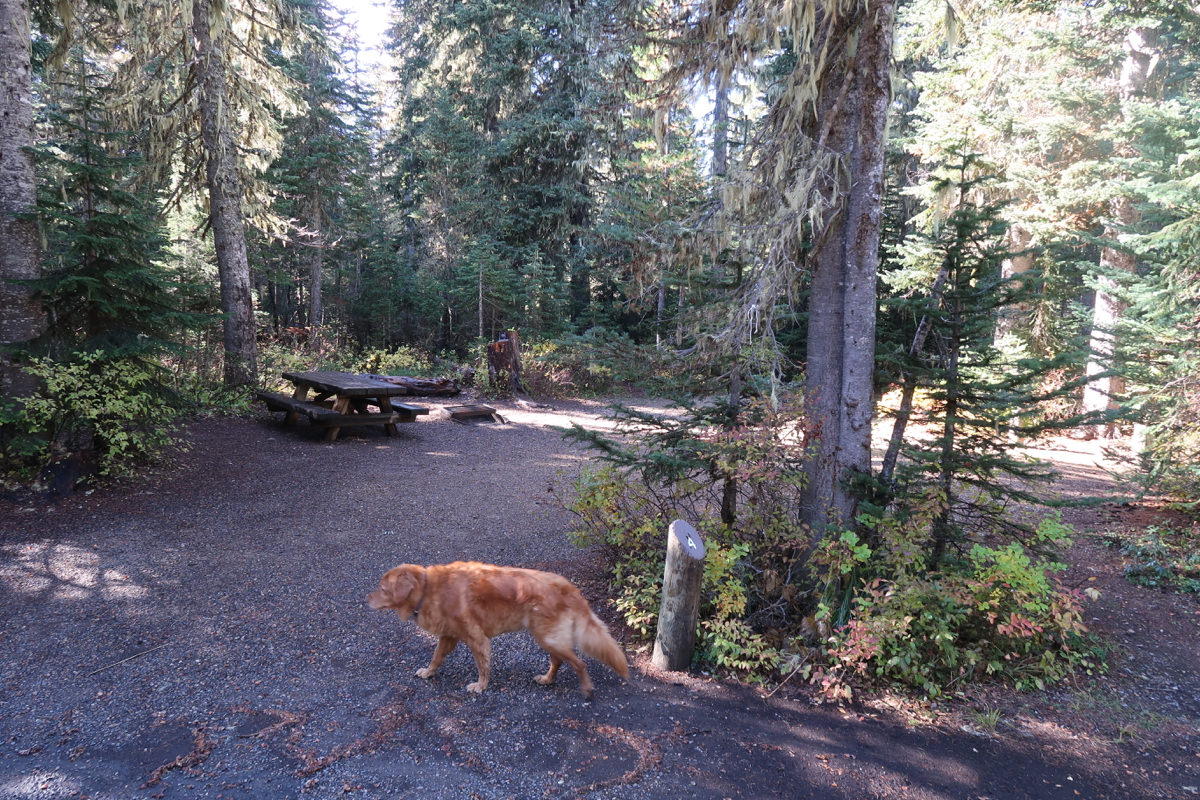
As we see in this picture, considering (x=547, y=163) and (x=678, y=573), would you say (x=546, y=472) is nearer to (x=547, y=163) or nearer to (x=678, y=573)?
(x=678, y=573)

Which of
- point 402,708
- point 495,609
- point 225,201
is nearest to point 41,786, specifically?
point 402,708

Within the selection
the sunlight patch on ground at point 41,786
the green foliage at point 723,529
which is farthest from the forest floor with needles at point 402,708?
the green foliage at point 723,529

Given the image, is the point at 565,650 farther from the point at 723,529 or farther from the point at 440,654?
the point at 723,529

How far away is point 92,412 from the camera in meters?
6.46

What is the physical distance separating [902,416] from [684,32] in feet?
12.5

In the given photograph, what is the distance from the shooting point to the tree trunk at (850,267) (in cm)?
459

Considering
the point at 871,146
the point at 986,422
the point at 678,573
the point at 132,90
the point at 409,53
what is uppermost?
the point at 409,53

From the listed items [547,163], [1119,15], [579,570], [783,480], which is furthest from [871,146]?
[547,163]

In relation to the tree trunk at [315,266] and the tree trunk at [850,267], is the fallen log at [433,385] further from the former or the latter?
the tree trunk at [850,267]

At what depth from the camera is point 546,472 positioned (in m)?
9.48

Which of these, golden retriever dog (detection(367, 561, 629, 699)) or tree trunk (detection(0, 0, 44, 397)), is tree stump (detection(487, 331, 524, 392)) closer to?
tree trunk (detection(0, 0, 44, 397))

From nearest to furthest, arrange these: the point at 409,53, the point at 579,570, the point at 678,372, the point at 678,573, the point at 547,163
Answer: the point at 678,573 → the point at 678,372 → the point at 579,570 → the point at 547,163 → the point at 409,53

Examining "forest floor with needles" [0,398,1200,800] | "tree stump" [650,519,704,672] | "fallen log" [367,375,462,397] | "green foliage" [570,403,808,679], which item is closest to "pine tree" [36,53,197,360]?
"forest floor with needles" [0,398,1200,800]

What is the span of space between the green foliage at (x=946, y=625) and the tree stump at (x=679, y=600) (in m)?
0.88
